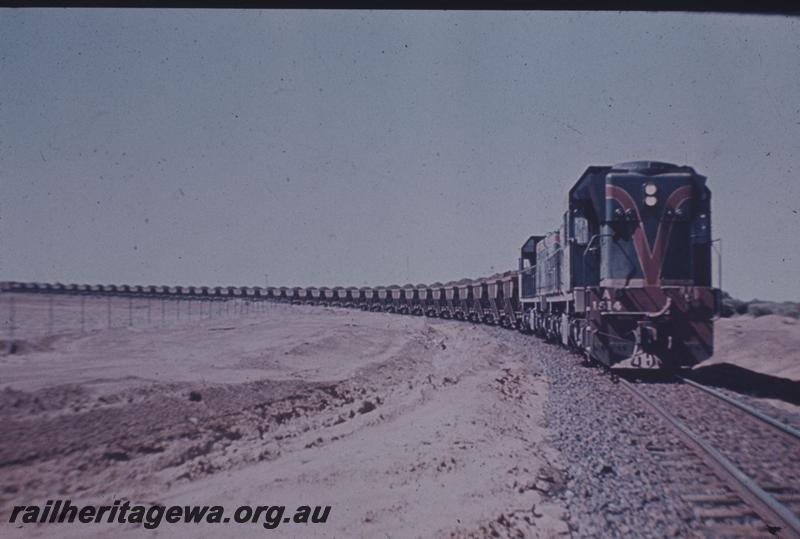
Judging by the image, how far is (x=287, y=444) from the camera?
8.43 meters

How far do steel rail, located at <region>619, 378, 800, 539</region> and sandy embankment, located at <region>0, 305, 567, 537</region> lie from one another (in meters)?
1.59

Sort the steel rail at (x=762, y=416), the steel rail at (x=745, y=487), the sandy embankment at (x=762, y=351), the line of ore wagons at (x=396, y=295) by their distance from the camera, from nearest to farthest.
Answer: the steel rail at (x=745, y=487) → the steel rail at (x=762, y=416) → the sandy embankment at (x=762, y=351) → the line of ore wagons at (x=396, y=295)

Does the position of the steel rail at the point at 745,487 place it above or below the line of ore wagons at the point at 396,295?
below

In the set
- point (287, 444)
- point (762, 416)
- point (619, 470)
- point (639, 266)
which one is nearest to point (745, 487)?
point (619, 470)

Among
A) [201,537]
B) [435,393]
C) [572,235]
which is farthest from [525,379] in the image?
[201,537]

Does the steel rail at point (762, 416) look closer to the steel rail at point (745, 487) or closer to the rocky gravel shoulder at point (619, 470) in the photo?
the steel rail at point (745, 487)

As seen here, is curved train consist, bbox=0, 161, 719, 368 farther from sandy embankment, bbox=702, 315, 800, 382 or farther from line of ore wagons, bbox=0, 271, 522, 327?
line of ore wagons, bbox=0, 271, 522, 327

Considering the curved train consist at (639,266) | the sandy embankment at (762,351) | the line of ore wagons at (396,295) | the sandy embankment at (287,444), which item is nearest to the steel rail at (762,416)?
the curved train consist at (639,266)

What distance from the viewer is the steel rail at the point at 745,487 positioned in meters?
4.36

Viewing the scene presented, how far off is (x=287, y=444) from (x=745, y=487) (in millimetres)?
5928

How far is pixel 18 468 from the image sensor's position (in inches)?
278

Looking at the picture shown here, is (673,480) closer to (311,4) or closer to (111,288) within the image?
(311,4)

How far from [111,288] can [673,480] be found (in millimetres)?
85678

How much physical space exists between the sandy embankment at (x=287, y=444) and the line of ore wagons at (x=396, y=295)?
1396 centimetres
